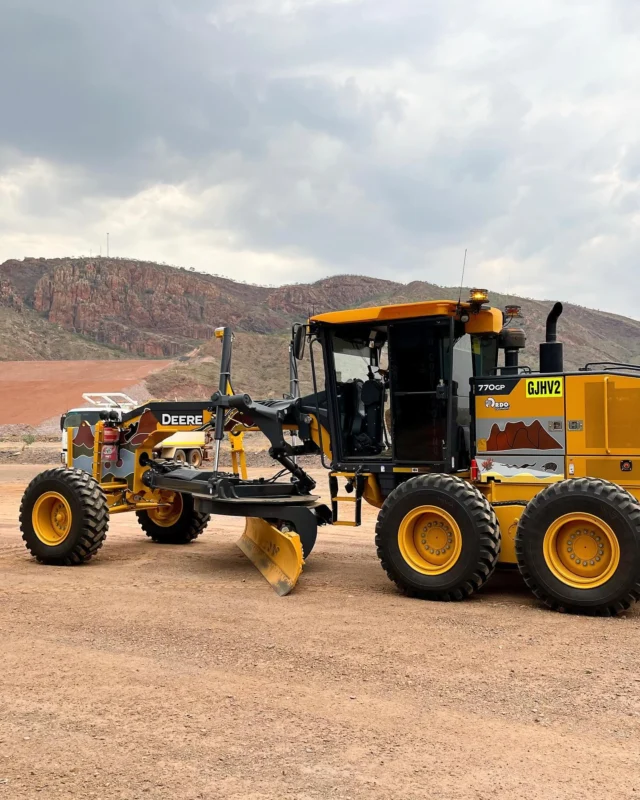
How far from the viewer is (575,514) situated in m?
7.14

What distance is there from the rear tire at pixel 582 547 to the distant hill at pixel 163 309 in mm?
65966

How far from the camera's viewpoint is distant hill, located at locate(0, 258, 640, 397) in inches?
3236

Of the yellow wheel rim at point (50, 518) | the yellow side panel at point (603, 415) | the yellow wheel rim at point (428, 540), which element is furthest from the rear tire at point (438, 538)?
the yellow wheel rim at point (50, 518)

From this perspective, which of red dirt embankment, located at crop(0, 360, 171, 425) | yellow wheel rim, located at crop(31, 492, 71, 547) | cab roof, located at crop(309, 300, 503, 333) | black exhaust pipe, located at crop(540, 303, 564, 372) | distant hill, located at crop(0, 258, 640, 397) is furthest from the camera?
distant hill, located at crop(0, 258, 640, 397)

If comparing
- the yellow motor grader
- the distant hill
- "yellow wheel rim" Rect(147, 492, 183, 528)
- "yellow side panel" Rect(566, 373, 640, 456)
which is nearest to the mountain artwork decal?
the yellow motor grader

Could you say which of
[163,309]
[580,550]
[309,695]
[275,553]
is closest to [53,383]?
[163,309]

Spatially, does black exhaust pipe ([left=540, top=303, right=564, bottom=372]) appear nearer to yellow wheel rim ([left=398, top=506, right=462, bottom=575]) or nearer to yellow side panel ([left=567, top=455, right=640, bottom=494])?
yellow side panel ([left=567, top=455, right=640, bottom=494])

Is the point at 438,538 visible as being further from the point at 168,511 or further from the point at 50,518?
the point at 168,511

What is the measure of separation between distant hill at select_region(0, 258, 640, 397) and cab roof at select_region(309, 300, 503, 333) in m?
64.8

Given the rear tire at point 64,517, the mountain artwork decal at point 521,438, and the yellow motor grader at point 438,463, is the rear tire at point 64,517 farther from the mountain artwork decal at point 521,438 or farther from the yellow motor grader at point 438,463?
the mountain artwork decal at point 521,438

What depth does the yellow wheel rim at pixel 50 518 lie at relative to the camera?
9.94 metres

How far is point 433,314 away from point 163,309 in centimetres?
9595

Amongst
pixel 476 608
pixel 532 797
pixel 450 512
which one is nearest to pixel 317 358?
pixel 450 512

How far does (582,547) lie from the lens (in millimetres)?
7207
